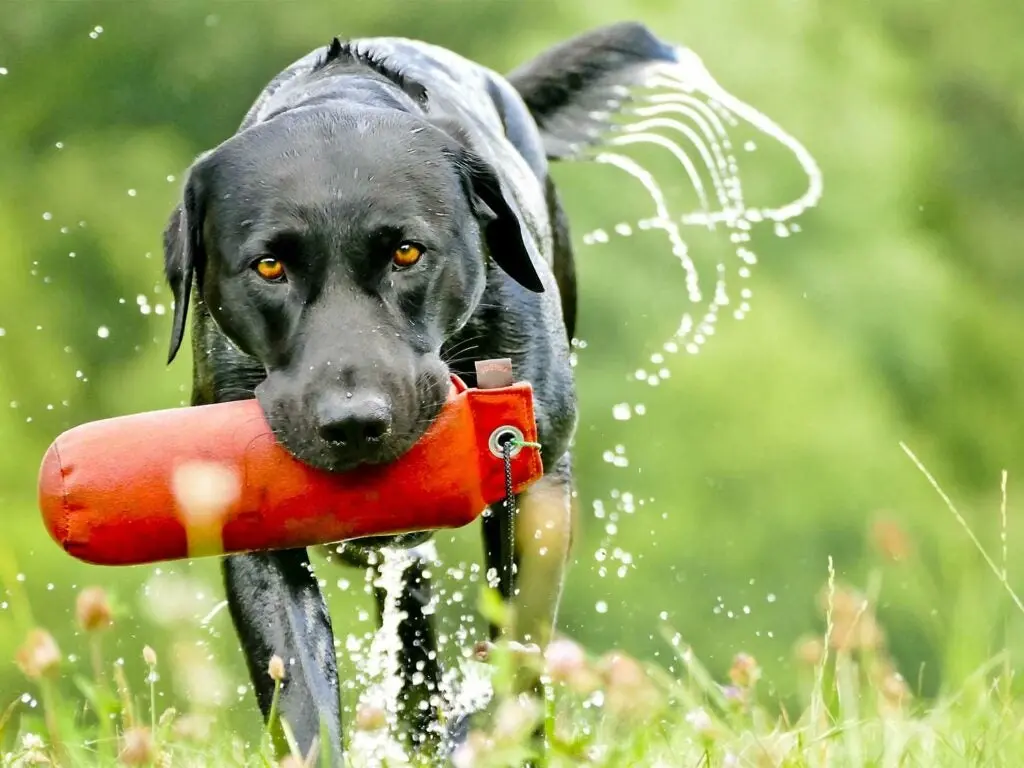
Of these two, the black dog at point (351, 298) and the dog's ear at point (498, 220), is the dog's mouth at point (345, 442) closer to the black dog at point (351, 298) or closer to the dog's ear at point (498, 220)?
the black dog at point (351, 298)

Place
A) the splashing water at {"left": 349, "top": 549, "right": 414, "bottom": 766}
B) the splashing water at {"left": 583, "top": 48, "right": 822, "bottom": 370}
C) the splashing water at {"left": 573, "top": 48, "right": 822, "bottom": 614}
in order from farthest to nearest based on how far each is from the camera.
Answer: the splashing water at {"left": 573, "top": 48, "right": 822, "bottom": 614}, the splashing water at {"left": 583, "top": 48, "right": 822, "bottom": 370}, the splashing water at {"left": 349, "top": 549, "right": 414, "bottom": 766}

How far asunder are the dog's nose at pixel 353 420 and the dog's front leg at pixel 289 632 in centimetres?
50

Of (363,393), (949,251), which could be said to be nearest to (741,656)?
(363,393)

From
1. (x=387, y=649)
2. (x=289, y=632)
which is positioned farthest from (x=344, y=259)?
(x=387, y=649)

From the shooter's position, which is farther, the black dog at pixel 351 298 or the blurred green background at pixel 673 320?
the blurred green background at pixel 673 320

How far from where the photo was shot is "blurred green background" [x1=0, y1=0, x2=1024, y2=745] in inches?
362

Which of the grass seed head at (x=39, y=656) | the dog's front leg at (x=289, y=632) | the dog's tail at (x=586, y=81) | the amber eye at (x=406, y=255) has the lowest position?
the dog's front leg at (x=289, y=632)

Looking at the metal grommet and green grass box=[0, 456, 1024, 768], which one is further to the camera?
the metal grommet

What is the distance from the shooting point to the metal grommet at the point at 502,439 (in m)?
2.54

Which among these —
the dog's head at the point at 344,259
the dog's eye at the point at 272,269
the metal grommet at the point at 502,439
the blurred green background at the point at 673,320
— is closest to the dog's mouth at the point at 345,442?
the dog's head at the point at 344,259

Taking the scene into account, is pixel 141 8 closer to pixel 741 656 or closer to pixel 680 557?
pixel 680 557

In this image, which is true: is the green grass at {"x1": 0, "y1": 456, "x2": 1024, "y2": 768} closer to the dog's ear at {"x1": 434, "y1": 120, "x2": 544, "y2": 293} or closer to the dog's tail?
the dog's ear at {"x1": 434, "y1": 120, "x2": 544, "y2": 293}

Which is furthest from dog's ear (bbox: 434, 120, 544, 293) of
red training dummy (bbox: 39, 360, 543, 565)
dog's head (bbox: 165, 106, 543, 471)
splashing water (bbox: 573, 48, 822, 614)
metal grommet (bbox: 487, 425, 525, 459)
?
splashing water (bbox: 573, 48, 822, 614)

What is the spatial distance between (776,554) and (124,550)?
744 cm
